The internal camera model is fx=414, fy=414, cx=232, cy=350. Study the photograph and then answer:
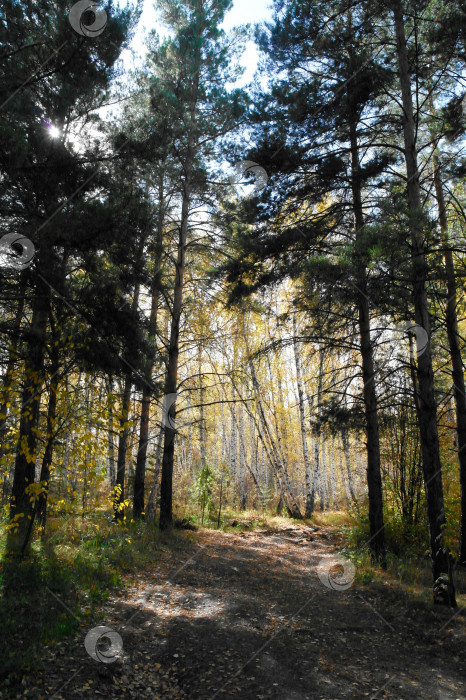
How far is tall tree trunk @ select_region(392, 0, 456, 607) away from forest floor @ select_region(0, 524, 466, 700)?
531 millimetres

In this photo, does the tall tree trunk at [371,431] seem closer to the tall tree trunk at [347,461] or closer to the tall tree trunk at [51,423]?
the tall tree trunk at [347,461]

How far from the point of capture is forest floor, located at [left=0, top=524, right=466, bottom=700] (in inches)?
142

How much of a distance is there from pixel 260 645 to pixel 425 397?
151 inches

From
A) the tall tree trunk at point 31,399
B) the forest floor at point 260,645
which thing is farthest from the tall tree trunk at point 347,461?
the tall tree trunk at point 31,399

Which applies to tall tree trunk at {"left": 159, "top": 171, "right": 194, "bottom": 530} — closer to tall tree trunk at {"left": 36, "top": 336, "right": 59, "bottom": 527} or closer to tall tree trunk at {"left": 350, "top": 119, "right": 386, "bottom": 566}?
tall tree trunk at {"left": 36, "top": 336, "right": 59, "bottom": 527}

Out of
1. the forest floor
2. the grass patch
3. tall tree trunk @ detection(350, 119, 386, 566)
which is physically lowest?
the forest floor

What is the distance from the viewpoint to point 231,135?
10625 millimetres

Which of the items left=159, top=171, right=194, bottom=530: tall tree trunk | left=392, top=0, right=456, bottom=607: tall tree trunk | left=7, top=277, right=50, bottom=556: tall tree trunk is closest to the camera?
left=7, top=277, right=50, bottom=556: tall tree trunk

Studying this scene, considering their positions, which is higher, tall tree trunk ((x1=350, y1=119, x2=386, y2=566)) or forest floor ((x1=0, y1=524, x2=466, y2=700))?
tall tree trunk ((x1=350, y1=119, x2=386, y2=566))

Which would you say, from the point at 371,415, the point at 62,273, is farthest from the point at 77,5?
the point at 371,415

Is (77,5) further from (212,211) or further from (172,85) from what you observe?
(212,211)

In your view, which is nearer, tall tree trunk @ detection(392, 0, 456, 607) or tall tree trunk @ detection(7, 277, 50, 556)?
tall tree trunk @ detection(7, 277, 50, 556)

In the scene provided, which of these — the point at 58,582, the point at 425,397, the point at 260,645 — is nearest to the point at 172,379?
the point at 58,582

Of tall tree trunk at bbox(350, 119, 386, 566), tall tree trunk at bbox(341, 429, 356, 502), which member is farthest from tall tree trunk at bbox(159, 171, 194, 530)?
tall tree trunk at bbox(350, 119, 386, 566)
